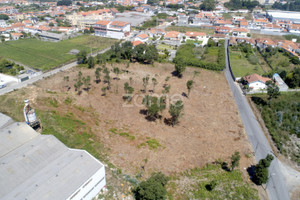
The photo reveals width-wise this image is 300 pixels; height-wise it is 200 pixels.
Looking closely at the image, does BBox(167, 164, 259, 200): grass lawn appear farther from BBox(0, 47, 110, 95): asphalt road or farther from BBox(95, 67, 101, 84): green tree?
BBox(0, 47, 110, 95): asphalt road

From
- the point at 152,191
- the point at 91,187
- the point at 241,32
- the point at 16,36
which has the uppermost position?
the point at 241,32

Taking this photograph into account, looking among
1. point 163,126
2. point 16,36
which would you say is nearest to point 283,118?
point 163,126

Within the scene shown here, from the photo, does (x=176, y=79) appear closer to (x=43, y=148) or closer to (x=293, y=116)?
(x=293, y=116)

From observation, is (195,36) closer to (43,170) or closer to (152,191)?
(152,191)

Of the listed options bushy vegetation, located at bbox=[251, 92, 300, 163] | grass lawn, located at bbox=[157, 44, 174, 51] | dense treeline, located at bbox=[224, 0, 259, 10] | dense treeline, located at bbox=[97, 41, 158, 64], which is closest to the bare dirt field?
bushy vegetation, located at bbox=[251, 92, 300, 163]

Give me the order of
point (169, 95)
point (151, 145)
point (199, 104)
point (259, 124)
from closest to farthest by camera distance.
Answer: point (151, 145) < point (259, 124) < point (199, 104) < point (169, 95)

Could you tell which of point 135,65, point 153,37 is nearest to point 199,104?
point 135,65

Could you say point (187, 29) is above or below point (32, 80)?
above
